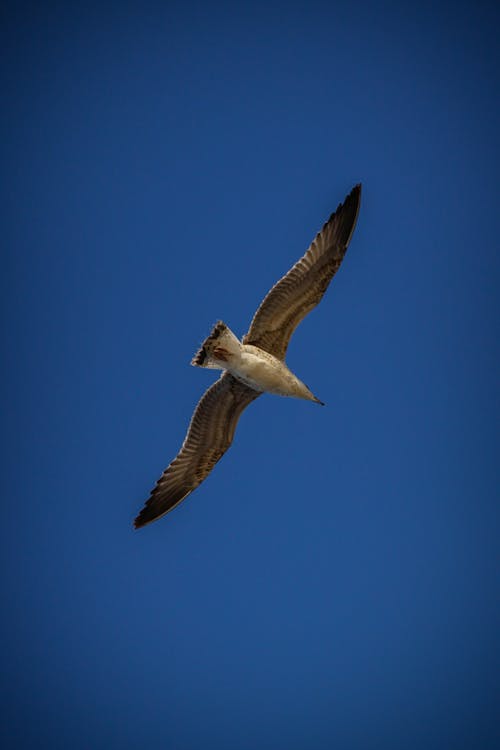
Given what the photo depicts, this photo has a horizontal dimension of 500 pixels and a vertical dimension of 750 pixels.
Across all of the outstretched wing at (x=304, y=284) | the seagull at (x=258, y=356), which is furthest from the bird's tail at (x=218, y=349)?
the outstretched wing at (x=304, y=284)

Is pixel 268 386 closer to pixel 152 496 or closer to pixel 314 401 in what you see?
pixel 314 401

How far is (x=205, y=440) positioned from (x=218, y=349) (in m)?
1.58

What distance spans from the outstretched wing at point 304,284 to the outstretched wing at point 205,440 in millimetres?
905

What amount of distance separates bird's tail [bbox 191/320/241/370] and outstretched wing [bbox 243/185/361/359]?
1.37 feet

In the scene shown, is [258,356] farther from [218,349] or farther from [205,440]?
[205,440]

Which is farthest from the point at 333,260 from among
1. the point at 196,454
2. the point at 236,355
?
the point at 196,454

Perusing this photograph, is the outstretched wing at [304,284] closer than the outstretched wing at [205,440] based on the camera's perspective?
Yes

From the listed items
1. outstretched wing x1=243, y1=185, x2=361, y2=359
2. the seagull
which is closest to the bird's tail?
the seagull

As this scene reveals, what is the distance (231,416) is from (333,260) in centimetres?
255

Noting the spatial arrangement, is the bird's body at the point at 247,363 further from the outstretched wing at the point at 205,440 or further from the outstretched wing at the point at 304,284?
the outstretched wing at the point at 205,440

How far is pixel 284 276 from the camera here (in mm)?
8773

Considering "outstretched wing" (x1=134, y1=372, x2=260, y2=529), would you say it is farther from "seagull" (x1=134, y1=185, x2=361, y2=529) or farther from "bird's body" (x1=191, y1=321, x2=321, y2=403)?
"bird's body" (x1=191, y1=321, x2=321, y2=403)

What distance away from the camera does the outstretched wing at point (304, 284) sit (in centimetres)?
882

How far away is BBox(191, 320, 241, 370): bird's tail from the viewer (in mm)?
8641
